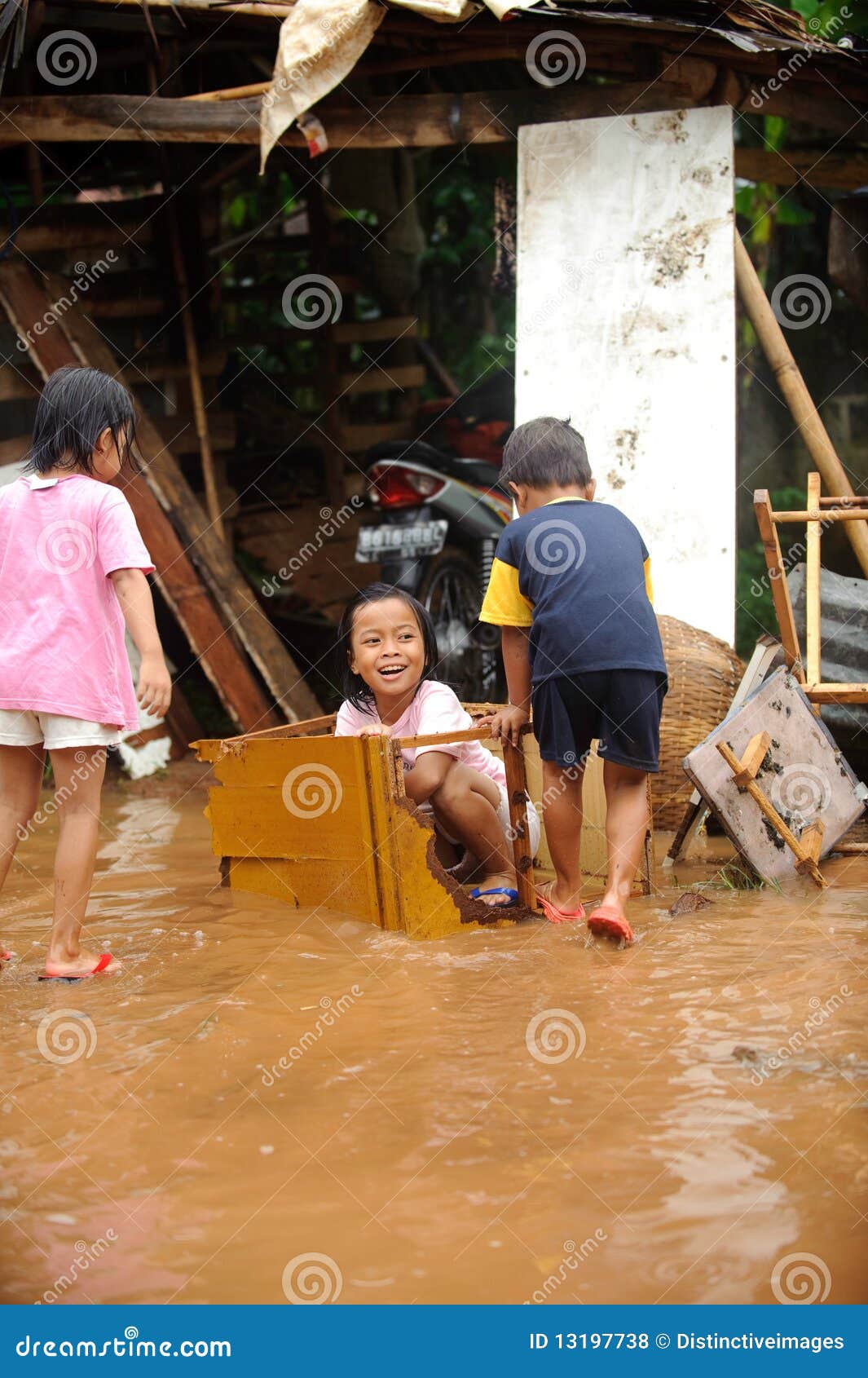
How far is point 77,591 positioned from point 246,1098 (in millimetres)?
1424

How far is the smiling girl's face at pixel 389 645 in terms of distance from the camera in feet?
12.4

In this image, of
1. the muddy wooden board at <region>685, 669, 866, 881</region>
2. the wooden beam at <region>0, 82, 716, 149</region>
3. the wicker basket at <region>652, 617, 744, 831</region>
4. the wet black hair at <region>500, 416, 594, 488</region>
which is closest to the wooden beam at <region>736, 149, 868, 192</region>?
the wooden beam at <region>0, 82, 716, 149</region>

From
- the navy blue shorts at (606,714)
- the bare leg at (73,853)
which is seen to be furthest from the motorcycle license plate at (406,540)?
the bare leg at (73,853)

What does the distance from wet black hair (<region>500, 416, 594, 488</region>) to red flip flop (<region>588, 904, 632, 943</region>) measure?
1.19 m

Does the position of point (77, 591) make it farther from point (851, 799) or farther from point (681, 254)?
point (681, 254)

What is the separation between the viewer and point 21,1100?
2.36 meters

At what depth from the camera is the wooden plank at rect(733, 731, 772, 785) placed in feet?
12.6

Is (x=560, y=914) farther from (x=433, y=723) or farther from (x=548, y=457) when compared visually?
(x=548, y=457)

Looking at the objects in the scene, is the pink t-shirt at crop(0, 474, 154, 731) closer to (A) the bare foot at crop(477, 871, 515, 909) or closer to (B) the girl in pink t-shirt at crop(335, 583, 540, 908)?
(B) the girl in pink t-shirt at crop(335, 583, 540, 908)

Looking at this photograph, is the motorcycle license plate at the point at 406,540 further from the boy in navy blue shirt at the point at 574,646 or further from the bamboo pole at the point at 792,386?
the boy in navy blue shirt at the point at 574,646

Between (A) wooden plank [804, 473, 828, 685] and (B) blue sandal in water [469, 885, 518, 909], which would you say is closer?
(B) blue sandal in water [469, 885, 518, 909]

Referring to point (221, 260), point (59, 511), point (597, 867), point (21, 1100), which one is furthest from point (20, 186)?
point (21, 1100)

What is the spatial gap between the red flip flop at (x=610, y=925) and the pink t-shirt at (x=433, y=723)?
68 cm

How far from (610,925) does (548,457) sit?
130 cm
